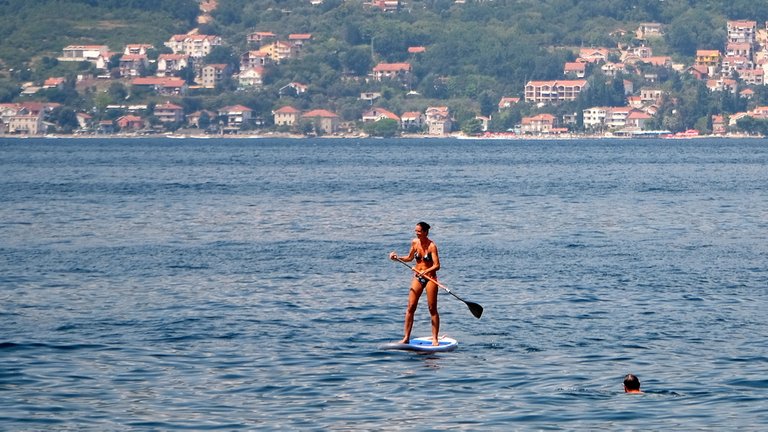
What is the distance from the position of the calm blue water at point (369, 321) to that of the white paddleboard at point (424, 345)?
22 cm

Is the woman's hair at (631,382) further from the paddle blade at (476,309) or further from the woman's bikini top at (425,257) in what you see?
the paddle blade at (476,309)

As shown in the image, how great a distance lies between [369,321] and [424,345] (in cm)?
377

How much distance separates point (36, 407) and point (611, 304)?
45.4 feet

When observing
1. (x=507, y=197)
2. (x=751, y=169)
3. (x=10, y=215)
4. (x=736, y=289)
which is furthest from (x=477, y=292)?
(x=751, y=169)

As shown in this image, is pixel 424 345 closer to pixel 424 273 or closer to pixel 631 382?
pixel 424 273

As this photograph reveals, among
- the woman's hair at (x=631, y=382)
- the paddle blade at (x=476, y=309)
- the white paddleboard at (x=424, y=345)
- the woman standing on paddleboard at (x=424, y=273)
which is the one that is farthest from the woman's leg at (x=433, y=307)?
the woman's hair at (x=631, y=382)

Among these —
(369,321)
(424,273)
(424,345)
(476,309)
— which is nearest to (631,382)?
(424,345)

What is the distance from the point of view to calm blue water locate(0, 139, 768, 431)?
20594 mm

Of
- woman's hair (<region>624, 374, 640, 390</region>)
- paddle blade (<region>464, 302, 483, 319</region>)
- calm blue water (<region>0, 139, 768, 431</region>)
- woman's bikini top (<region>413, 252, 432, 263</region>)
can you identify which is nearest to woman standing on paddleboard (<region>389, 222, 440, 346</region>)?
woman's bikini top (<region>413, 252, 432, 263</region>)

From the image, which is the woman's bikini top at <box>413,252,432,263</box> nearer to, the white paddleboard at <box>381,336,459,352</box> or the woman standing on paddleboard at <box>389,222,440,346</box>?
the woman standing on paddleboard at <box>389,222,440,346</box>

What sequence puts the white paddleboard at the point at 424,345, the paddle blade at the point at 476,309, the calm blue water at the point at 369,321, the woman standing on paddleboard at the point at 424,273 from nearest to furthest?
1. the calm blue water at the point at 369,321
2. the white paddleboard at the point at 424,345
3. the woman standing on paddleboard at the point at 424,273
4. the paddle blade at the point at 476,309

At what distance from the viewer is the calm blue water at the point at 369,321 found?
2059 centimetres

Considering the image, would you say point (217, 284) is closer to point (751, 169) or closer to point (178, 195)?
point (178, 195)

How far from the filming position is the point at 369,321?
28.3 m
